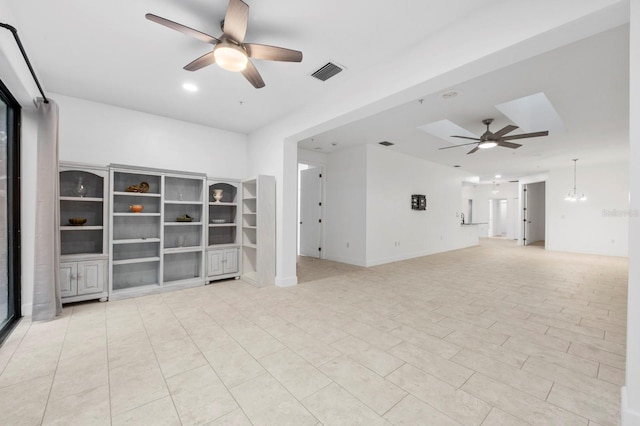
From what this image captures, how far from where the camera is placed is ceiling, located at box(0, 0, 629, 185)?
7.34ft

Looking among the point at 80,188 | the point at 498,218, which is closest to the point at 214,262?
the point at 80,188

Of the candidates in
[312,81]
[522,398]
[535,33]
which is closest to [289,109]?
[312,81]

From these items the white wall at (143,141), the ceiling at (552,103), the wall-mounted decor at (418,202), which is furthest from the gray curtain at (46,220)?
the wall-mounted decor at (418,202)

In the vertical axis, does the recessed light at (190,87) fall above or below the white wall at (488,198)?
above

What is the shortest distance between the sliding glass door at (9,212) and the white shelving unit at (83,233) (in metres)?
0.40

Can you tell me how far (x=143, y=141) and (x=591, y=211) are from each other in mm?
12165

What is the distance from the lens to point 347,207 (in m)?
6.61

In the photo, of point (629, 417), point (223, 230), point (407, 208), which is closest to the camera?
point (629, 417)

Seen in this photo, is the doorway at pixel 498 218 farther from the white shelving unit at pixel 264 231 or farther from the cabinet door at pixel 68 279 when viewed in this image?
the cabinet door at pixel 68 279

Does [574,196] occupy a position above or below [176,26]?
below

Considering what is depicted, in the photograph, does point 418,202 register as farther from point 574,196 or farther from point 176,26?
point 176,26

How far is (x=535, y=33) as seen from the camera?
1.87 metres

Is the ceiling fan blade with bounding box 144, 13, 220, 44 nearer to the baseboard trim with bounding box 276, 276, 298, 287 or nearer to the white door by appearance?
the baseboard trim with bounding box 276, 276, 298, 287

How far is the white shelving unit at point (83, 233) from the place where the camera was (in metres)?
3.48
